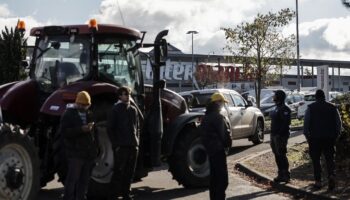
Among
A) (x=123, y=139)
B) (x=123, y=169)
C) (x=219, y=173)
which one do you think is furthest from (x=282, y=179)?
(x=123, y=139)

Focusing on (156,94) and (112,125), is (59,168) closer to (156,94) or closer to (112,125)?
(112,125)

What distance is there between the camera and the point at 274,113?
441 inches

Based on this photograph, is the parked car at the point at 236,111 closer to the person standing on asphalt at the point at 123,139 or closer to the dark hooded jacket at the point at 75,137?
the person standing on asphalt at the point at 123,139

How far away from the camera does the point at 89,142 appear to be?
801 centimetres

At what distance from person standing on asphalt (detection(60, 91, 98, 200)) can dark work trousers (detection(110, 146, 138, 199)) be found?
2.29 ft

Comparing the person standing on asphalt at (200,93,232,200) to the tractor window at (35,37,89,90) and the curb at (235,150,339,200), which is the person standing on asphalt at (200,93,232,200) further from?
the tractor window at (35,37,89,90)

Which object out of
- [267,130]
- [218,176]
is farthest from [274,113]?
[267,130]

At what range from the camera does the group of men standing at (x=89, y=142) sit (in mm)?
7926

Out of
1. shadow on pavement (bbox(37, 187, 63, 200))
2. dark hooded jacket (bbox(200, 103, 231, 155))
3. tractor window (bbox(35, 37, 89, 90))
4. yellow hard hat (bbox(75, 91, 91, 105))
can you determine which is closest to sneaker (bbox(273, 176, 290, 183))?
dark hooded jacket (bbox(200, 103, 231, 155))

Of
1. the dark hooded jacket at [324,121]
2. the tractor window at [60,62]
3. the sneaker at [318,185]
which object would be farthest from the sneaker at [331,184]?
the tractor window at [60,62]

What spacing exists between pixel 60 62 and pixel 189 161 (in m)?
3.07

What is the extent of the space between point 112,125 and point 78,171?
98 cm

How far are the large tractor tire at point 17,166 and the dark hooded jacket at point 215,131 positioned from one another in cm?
245

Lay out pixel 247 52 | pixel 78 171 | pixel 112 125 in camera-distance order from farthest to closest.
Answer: pixel 247 52 < pixel 112 125 < pixel 78 171
